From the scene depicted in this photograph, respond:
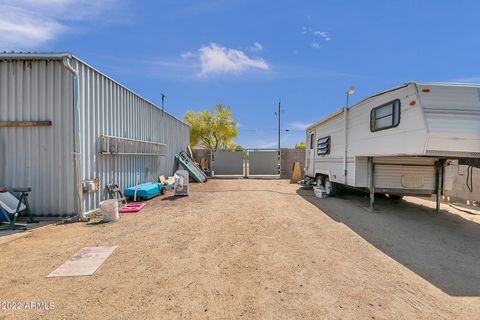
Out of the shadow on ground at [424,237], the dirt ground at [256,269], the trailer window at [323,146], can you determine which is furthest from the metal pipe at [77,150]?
the trailer window at [323,146]

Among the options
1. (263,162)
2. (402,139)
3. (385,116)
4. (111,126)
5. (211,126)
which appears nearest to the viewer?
(402,139)

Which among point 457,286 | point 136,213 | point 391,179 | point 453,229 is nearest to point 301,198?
point 391,179

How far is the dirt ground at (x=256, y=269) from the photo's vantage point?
8.88ft

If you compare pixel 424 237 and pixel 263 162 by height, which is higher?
pixel 263 162

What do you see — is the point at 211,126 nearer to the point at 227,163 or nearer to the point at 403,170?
the point at 227,163

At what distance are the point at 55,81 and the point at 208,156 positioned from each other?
13174 millimetres

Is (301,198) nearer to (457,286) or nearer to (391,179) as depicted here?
(391,179)

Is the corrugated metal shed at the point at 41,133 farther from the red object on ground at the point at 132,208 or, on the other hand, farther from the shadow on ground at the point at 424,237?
the shadow on ground at the point at 424,237

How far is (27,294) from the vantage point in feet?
9.62

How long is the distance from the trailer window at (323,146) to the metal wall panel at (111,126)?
23.2 feet

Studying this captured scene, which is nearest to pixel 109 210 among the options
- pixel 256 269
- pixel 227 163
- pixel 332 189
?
pixel 256 269

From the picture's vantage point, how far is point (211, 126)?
34031 mm

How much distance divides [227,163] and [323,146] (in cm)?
991

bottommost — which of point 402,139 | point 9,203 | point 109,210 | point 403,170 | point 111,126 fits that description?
point 109,210
